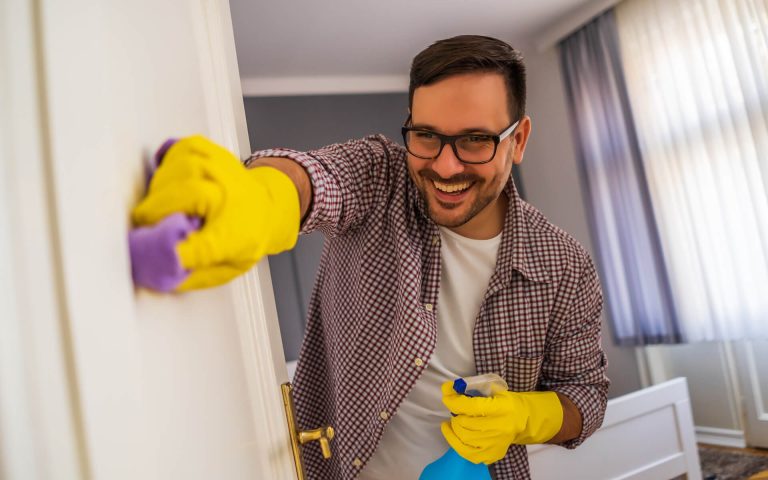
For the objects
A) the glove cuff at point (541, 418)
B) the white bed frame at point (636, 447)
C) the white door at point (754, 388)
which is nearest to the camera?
the glove cuff at point (541, 418)

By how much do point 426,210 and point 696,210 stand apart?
258 cm

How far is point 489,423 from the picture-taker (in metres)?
1.02

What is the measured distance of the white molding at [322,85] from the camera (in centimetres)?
380

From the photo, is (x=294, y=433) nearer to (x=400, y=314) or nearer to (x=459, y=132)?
(x=400, y=314)

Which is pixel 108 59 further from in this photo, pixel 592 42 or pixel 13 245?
pixel 592 42

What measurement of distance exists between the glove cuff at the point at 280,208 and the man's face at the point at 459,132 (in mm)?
437

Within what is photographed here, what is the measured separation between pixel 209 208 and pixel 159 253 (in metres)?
0.06

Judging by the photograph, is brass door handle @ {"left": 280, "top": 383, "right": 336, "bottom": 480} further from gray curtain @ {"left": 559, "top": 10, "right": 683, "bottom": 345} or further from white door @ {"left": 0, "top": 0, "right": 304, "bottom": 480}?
gray curtain @ {"left": 559, "top": 10, "right": 683, "bottom": 345}

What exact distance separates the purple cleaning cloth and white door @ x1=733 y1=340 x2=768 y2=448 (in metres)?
3.45

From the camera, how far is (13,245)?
265 millimetres

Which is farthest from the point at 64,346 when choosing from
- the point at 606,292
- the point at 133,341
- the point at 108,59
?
the point at 606,292

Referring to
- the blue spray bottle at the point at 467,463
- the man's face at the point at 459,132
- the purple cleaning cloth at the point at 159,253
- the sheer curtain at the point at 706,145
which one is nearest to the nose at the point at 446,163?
the man's face at the point at 459,132

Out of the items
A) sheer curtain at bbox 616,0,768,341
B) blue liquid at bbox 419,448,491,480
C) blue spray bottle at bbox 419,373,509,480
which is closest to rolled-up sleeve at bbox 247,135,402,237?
blue spray bottle at bbox 419,373,509,480

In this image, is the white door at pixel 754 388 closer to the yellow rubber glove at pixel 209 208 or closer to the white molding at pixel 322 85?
the white molding at pixel 322 85
